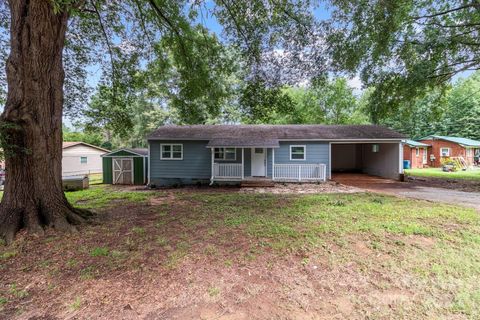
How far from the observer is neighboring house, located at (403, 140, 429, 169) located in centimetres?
2200

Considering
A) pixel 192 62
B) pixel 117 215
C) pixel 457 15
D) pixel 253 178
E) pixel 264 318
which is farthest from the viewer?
pixel 253 178

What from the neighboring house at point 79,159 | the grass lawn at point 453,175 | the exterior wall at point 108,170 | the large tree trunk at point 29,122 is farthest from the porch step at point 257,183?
the neighboring house at point 79,159

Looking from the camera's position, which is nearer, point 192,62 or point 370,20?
point 370,20

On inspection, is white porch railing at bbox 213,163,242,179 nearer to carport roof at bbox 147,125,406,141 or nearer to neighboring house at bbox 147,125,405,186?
neighboring house at bbox 147,125,405,186

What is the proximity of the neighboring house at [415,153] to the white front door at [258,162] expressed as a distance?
1691 centimetres

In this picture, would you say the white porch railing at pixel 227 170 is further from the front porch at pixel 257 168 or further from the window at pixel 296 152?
the window at pixel 296 152

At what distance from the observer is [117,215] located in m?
6.27

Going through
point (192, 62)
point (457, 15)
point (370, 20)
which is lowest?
point (192, 62)

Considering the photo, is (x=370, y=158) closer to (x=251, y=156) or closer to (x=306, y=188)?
(x=306, y=188)

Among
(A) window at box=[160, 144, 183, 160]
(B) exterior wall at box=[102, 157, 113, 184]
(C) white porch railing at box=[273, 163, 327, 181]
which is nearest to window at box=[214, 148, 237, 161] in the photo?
(A) window at box=[160, 144, 183, 160]

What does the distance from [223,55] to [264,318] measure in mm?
8891

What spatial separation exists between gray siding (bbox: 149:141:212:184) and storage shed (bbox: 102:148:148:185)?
1.90 m

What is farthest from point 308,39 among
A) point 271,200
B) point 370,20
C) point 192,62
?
point 271,200

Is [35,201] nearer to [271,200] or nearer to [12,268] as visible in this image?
[12,268]
